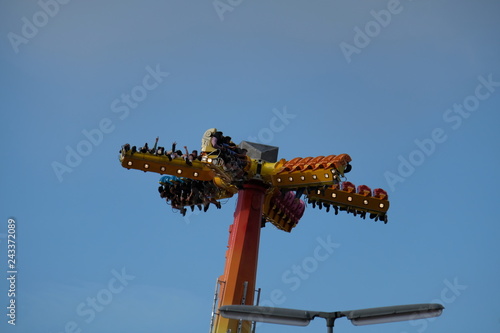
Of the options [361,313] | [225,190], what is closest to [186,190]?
[225,190]

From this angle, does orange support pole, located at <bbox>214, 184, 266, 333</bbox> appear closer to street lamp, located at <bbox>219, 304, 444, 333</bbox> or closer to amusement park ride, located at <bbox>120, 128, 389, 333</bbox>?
amusement park ride, located at <bbox>120, 128, 389, 333</bbox>

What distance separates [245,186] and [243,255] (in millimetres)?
2961

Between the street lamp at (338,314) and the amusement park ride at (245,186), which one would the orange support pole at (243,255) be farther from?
the street lamp at (338,314)

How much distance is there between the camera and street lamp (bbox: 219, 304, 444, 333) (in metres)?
13.5

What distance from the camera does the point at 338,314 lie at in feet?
45.3

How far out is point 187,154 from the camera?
3247 centimetres

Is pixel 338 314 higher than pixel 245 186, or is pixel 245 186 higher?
pixel 245 186

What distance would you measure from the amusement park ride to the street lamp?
17307 millimetres

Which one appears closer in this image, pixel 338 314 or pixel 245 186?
pixel 338 314

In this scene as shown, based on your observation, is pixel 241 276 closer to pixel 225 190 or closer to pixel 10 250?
pixel 225 190

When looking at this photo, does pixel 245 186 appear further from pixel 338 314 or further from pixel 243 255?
pixel 338 314

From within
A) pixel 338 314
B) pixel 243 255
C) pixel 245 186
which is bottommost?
pixel 338 314

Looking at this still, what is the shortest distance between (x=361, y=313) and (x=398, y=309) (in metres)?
0.62

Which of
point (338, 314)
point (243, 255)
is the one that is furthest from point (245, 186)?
point (338, 314)
